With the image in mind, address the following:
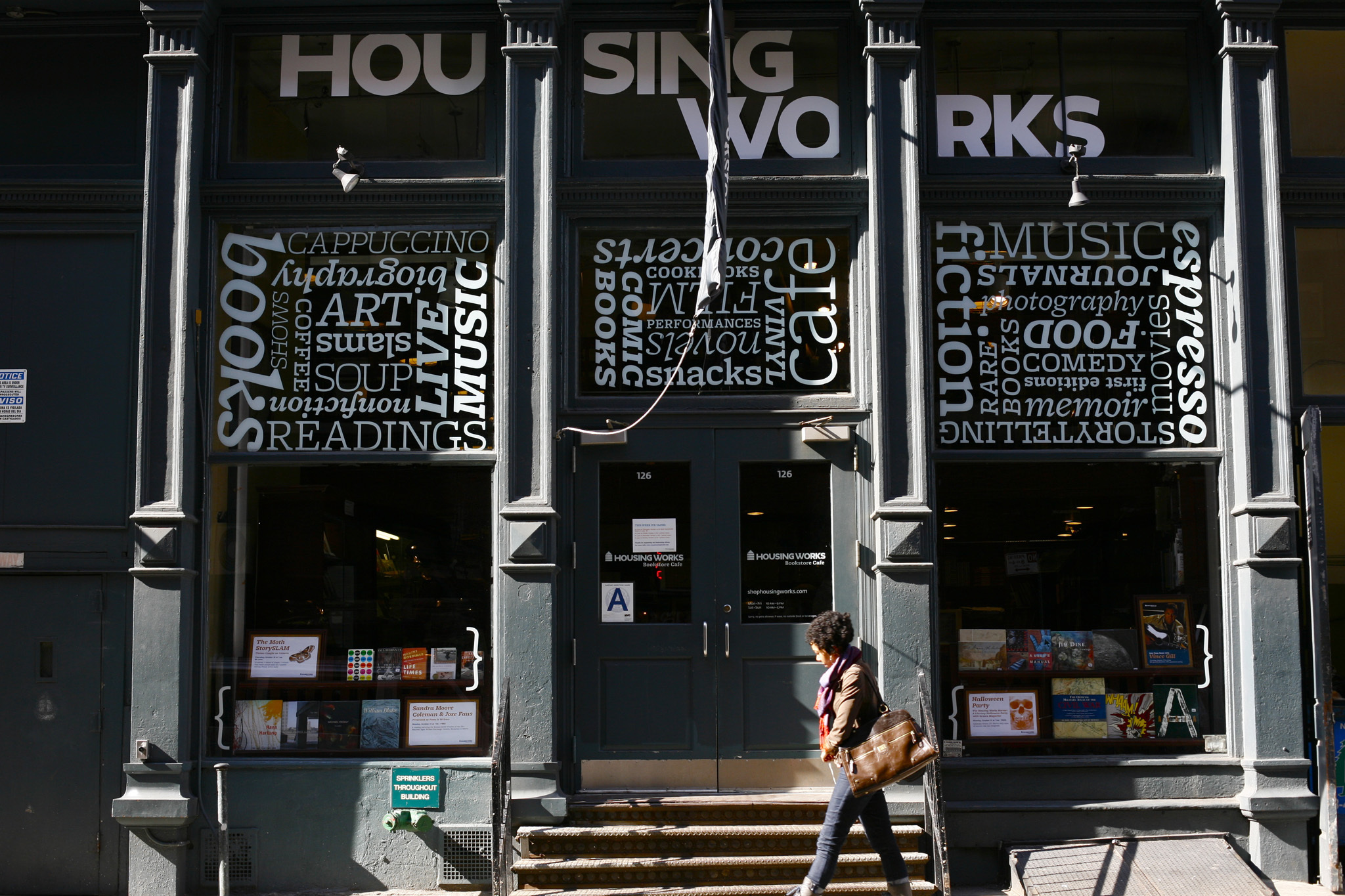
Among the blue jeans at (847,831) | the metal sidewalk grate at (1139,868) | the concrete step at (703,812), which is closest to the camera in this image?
the blue jeans at (847,831)

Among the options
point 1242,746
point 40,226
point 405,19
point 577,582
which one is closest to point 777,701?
point 577,582

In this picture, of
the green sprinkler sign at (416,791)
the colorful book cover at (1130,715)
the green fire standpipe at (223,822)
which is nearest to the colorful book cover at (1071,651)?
the colorful book cover at (1130,715)

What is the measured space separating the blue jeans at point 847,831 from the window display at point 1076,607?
5.50 feet

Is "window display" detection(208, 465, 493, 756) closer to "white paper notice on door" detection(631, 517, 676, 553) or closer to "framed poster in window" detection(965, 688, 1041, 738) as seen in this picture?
"white paper notice on door" detection(631, 517, 676, 553)

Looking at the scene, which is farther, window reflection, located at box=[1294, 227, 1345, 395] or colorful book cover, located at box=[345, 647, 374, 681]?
window reflection, located at box=[1294, 227, 1345, 395]

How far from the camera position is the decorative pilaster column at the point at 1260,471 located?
317 inches

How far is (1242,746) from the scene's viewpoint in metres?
8.24

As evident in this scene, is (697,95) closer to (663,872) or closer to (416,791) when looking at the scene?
(416,791)

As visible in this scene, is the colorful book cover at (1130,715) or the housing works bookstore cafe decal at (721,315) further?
the housing works bookstore cafe decal at (721,315)

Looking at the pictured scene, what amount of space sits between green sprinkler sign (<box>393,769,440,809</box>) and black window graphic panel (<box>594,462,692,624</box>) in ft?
5.63

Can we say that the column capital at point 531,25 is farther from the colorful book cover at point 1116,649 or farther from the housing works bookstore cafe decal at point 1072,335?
the colorful book cover at point 1116,649

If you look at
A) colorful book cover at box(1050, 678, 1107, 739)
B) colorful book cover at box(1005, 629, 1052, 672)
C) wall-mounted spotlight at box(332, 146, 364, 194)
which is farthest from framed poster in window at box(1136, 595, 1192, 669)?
wall-mounted spotlight at box(332, 146, 364, 194)

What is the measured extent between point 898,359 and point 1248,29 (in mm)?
3418

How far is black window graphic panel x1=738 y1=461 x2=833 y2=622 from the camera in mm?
8445
